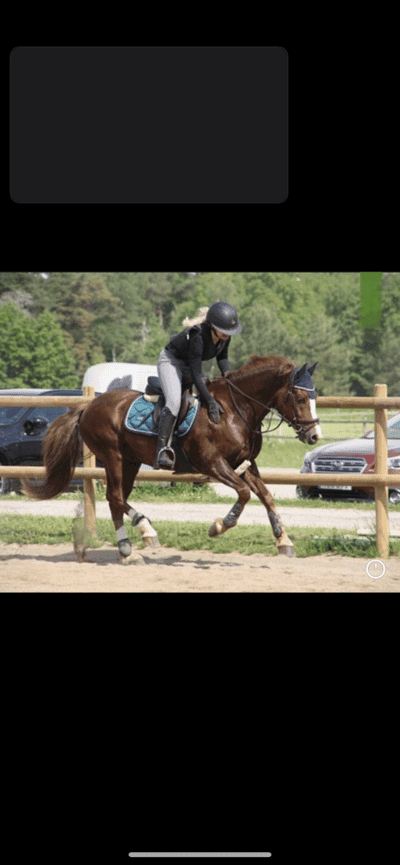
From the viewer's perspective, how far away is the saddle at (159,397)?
588 centimetres

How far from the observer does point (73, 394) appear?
7180 mm

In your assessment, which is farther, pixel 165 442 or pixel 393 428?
pixel 393 428

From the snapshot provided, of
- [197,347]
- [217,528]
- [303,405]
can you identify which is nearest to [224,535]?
[217,528]

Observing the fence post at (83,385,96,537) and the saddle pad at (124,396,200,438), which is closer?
the fence post at (83,385,96,537)

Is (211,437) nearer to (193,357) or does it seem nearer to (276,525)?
(193,357)

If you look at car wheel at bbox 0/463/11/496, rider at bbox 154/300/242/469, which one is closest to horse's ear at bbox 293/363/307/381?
rider at bbox 154/300/242/469

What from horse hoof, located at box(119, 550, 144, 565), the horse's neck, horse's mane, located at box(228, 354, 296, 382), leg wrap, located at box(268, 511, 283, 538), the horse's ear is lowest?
horse hoof, located at box(119, 550, 144, 565)

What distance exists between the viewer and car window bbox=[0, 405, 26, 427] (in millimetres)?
6639

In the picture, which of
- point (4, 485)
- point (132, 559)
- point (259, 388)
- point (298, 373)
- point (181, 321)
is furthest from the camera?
point (4, 485)

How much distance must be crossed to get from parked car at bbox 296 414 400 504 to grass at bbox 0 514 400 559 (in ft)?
1.24

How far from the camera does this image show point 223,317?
16.3 feet

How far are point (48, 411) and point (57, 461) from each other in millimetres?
785

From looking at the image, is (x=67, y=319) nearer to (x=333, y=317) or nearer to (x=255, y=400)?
(x=255, y=400)

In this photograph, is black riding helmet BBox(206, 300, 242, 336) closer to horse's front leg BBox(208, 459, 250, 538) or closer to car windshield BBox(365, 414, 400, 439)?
horse's front leg BBox(208, 459, 250, 538)
